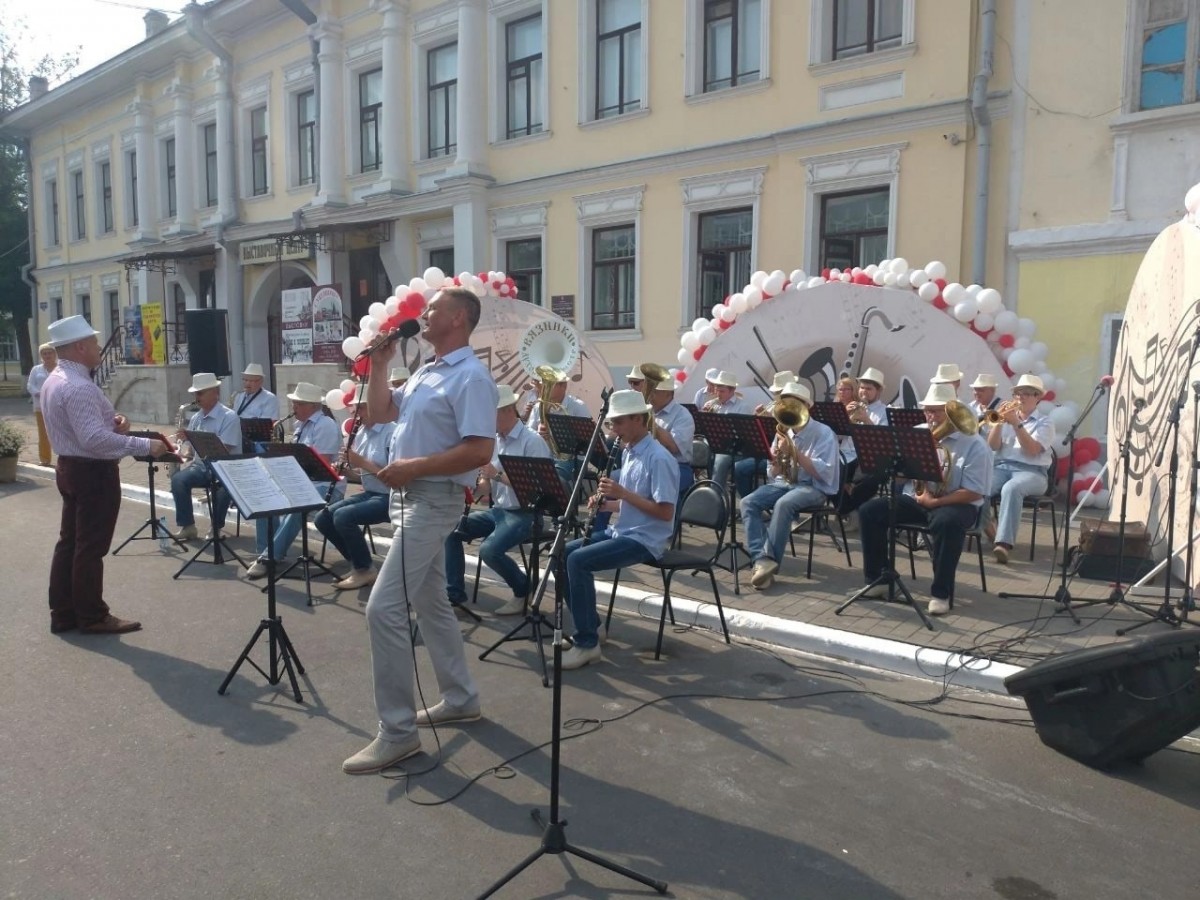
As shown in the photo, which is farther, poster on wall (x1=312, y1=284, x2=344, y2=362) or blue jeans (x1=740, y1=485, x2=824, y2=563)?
poster on wall (x1=312, y1=284, x2=344, y2=362)

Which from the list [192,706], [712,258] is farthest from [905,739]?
[712,258]

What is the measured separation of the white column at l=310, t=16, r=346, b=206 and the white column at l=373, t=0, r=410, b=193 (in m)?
1.55

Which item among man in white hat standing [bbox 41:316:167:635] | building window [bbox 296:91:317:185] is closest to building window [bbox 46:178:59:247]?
building window [bbox 296:91:317:185]

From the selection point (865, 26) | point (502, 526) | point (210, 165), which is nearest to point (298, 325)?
point (210, 165)

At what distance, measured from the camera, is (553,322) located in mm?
12039

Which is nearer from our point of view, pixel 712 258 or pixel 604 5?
pixel 712 258

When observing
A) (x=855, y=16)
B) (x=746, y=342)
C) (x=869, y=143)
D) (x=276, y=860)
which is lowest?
(x=276, y=860)

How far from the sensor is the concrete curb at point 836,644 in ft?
17.5

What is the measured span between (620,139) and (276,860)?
1430cm

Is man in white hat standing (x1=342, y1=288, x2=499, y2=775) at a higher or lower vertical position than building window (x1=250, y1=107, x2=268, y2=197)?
lower

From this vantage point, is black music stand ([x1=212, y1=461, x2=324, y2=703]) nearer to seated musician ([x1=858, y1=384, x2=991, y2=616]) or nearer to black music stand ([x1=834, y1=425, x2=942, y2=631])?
black music stand ([x1=834, y1=425, x2=942, y2=631])

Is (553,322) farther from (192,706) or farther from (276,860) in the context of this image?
(276,860)

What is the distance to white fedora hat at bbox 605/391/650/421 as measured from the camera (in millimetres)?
5730

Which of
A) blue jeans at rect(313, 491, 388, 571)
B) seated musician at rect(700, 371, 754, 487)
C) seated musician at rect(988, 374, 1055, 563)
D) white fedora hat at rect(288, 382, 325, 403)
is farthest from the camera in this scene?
seated musician at rect(700, 371, 754, 487)
